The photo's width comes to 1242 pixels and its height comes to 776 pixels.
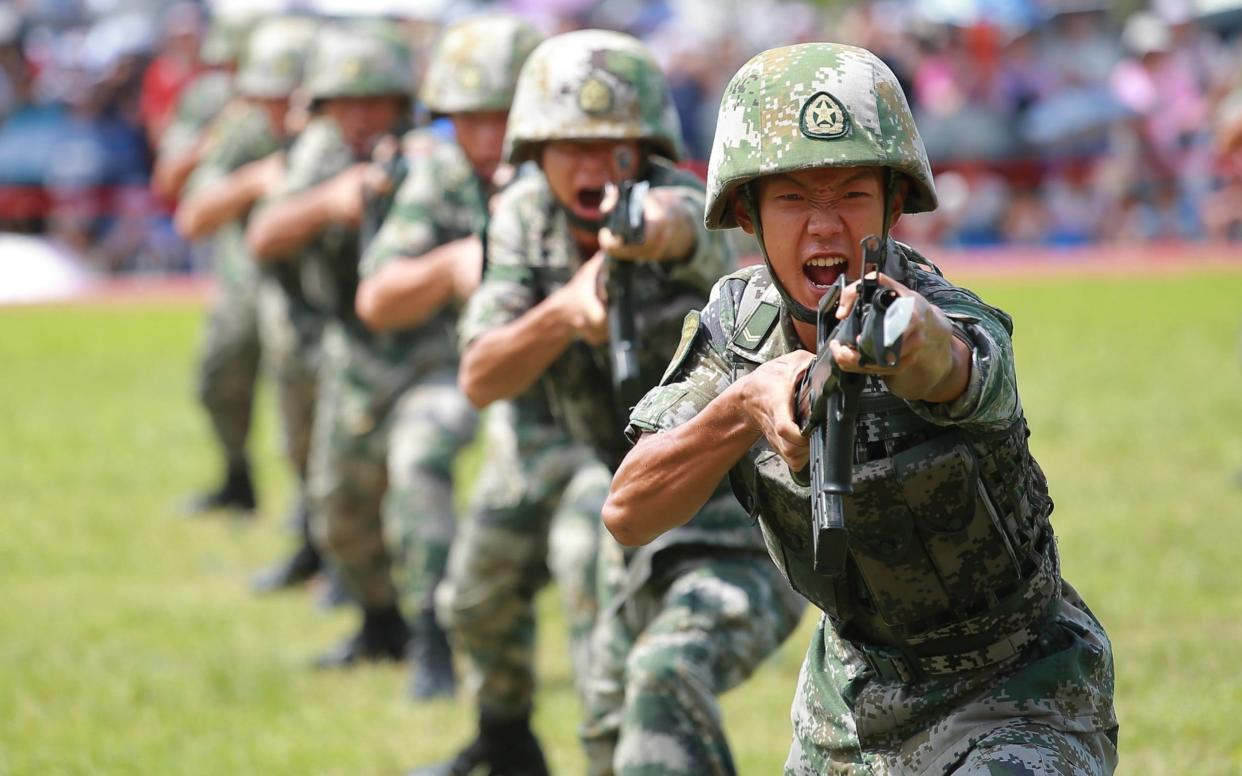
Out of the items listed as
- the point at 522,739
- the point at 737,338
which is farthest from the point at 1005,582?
the point at 522,739

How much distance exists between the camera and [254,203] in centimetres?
1187

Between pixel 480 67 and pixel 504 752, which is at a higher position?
pixel 480 67

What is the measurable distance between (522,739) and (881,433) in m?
3.62

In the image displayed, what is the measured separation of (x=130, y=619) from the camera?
10.3 meters

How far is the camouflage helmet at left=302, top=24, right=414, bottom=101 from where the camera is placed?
969 centimetres

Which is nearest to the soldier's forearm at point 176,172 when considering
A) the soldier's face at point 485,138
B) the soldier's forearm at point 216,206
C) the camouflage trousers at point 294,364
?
the soldier's forearm at point 216,206

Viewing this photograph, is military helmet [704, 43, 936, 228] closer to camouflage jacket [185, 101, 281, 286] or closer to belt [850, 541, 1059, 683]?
belt [850, 541, 1059, 683]

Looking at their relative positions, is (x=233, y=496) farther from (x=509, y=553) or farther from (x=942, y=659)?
(x=942, y=659)

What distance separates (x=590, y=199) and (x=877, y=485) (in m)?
2.57

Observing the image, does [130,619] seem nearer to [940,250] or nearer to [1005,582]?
[1005,582]

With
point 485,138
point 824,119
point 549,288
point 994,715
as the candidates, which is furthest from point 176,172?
point 994,715

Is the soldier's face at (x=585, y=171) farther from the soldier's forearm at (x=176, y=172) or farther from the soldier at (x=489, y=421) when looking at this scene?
the soldier's forearm at (x=176, y=172)

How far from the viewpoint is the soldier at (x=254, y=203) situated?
11312 mm

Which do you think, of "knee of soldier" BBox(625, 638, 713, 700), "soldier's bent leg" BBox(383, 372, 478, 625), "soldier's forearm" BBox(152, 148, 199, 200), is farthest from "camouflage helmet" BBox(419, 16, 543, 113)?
"soldier's forearm" BBox(152, 148, 199, 200)
